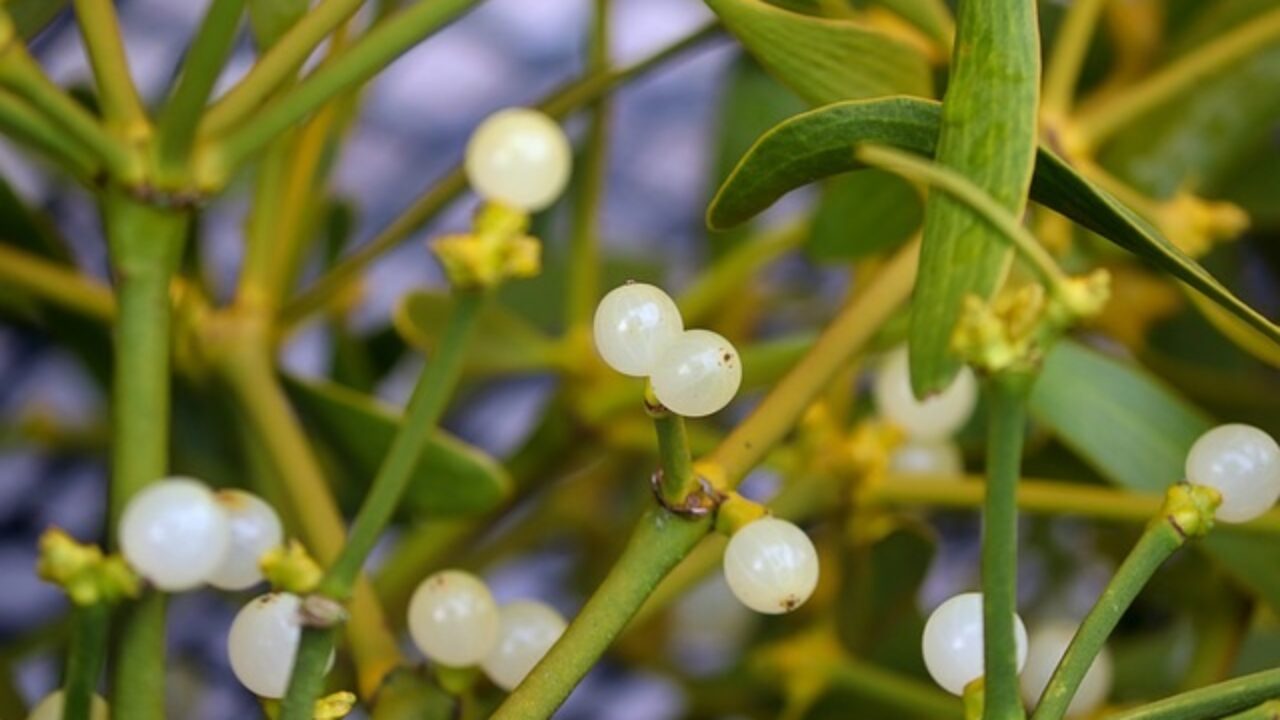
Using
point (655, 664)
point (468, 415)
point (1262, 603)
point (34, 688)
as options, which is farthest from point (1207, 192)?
point (34, 688)

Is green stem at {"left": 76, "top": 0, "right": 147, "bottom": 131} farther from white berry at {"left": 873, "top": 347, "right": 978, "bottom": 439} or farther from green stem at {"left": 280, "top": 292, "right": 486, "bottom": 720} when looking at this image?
white berry at {"left": 873, "top": 347, "right": 978, "bottom": 439}

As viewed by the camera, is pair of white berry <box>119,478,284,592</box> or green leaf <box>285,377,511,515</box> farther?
green leaf <box>285,377,511,515</box>

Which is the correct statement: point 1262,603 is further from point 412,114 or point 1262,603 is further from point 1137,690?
point 412,114

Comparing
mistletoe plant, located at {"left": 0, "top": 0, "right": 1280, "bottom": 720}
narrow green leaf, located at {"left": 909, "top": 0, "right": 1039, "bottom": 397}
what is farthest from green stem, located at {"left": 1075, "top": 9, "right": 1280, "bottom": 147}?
narrow green leaf, located at {"left": 909, "top": 0, "right": 1039, "bottom": 397}

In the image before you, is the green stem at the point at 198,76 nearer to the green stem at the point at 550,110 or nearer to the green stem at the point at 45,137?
the green stem at the point at 45,137

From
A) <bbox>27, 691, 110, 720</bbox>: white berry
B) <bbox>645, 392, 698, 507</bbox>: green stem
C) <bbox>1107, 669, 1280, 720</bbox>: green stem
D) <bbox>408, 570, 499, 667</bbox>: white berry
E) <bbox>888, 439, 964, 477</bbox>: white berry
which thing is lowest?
<bbox>27, 691, 110, 720</bbox>: white berry
